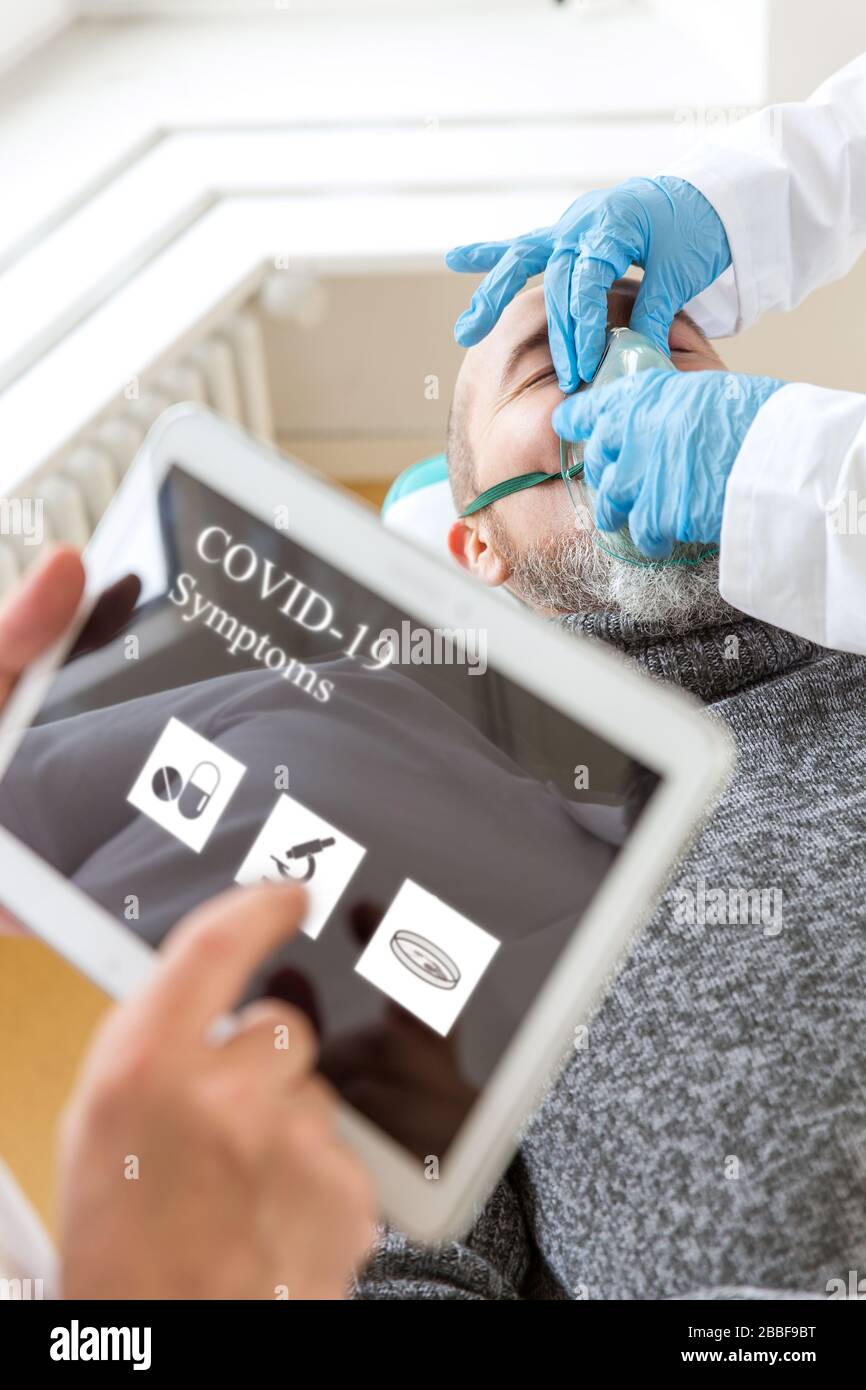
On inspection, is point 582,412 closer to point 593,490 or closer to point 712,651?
point 593,490

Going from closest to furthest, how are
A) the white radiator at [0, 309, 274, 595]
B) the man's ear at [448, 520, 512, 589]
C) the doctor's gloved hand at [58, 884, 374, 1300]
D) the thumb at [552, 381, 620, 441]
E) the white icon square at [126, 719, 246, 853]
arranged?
the doctor's gloved hand at [58, 884, 374, 1300] → the white icon square at [126, 719, 246, 853] → the thumb at [552, 381, 620, 441] → the man's ear at [448, 520, 512, 589] → the white radiator at [0, 309, 274, 595]

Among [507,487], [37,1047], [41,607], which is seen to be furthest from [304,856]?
[37,1047]

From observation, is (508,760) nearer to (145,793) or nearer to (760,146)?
(145,793)

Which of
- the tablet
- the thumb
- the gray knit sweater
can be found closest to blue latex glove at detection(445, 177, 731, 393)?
the thumb

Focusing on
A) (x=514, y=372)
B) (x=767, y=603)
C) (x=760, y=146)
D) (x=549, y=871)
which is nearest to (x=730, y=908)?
(x=767, y=603)

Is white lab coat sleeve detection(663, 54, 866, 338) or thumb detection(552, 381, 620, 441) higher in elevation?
white lab coat sleeve detection(663, 54, 866, 338)

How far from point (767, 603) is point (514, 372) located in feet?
1.64

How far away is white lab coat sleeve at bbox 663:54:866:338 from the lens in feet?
4.69

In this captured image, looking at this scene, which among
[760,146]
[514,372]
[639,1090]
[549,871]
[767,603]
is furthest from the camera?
[760,146]

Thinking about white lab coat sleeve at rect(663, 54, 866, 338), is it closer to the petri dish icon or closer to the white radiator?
the white radiator

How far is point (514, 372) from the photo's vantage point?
1.36 metres

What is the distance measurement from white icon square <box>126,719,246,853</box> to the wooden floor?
0.93 metres

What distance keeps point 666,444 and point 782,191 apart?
2.05 ft

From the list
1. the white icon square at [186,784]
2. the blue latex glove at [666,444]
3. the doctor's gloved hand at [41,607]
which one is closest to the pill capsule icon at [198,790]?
the white icon square at [186,784]
